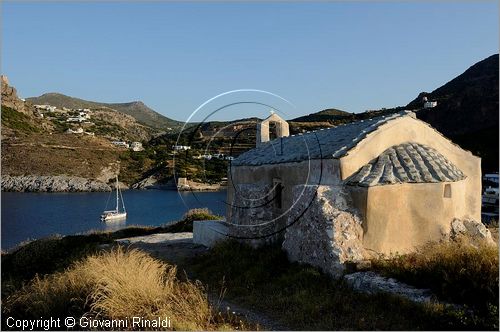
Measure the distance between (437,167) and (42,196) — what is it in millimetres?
77145

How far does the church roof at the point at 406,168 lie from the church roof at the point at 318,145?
2.42 ft

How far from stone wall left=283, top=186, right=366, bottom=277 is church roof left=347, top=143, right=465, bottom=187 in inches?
29.4

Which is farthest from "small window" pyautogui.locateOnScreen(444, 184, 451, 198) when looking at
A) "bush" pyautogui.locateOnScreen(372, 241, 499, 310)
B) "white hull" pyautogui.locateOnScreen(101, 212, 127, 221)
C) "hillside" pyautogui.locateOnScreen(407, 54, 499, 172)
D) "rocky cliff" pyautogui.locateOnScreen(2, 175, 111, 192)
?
"rocky cliff" pyautogui.locateOnScreen(2, 175, 111, 192)

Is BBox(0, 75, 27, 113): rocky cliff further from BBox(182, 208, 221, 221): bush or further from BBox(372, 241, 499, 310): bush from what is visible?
BBox(372, 241, 499, 310): bush

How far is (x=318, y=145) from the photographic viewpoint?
1218 cm

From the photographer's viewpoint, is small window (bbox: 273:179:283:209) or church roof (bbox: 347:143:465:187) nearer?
church roof (bbox: 347:143:465:187)

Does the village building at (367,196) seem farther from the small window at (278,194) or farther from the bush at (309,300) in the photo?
the bush at (309,300)

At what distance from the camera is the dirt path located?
7561 mm

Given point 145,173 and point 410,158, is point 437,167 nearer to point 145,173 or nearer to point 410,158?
point 410,158

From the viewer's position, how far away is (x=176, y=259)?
565 inches

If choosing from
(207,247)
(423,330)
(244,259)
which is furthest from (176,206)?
(423,330)

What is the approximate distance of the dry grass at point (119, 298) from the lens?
6637 mm

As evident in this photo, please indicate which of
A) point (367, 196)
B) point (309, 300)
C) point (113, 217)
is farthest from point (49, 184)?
point (309, 300)

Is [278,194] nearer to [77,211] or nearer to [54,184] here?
[77,211]
